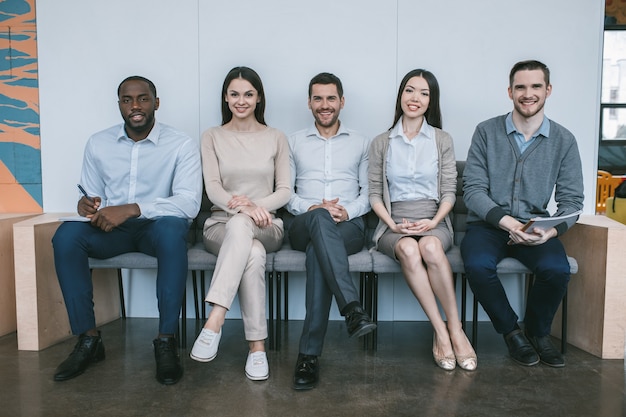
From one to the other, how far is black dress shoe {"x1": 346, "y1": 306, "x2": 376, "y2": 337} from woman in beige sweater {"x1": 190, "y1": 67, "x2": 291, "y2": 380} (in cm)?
41

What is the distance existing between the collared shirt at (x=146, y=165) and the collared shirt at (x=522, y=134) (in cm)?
166

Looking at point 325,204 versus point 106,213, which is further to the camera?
point 325,204

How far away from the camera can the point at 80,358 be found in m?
2.33

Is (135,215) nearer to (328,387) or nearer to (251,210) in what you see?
(251,210)

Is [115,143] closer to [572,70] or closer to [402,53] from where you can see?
[402,53]

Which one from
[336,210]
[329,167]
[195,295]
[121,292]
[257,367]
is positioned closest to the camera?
[257,367]

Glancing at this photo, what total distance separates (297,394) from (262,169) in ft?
4.00

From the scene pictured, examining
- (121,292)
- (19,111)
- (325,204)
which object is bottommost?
(121,292)

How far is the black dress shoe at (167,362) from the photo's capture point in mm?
2207

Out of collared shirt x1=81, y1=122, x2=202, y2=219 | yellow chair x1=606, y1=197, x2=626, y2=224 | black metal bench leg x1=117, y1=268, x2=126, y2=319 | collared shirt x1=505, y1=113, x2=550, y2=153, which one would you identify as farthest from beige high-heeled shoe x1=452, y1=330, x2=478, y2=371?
black metal bench leg x1=117, y1=268, x2=126, y2=319

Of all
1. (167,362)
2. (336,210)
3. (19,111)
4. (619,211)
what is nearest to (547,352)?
(336,210)

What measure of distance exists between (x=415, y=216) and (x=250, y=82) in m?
1.16

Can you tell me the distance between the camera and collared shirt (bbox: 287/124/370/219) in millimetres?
2926

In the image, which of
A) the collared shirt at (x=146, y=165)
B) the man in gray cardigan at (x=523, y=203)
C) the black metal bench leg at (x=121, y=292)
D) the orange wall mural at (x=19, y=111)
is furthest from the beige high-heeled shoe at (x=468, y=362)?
the orange wall mural at (x=19, y=111)
